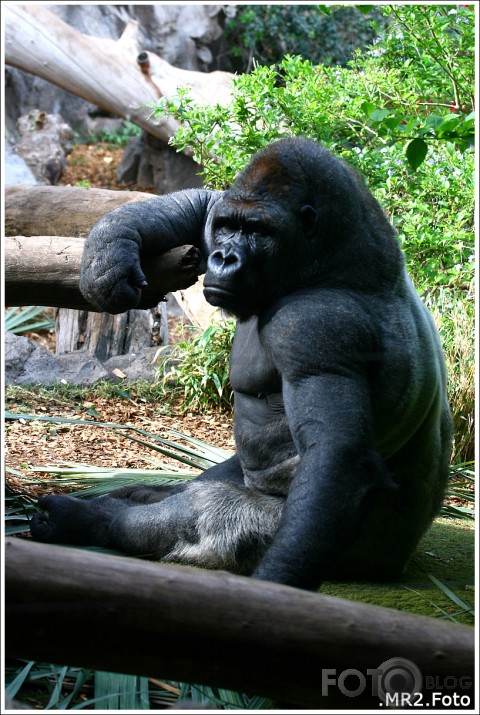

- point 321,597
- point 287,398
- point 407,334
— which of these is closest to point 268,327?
point 287,398

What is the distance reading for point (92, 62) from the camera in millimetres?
8844

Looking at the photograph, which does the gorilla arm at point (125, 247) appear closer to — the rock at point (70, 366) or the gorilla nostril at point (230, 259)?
the gorilla nostril at point (230, 259)

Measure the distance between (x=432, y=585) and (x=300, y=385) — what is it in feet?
3.21

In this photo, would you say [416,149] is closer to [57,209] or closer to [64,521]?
[64,521]

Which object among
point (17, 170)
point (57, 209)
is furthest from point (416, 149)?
point (17, 170)

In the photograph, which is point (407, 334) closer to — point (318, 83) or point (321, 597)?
point (321, 597)

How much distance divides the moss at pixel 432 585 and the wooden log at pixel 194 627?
3.07 feet

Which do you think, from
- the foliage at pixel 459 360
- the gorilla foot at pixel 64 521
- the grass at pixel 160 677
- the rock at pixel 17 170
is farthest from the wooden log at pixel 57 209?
the rock at pixel 17 170

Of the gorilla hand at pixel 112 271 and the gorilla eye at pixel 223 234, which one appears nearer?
the gorilla eye at pixel 223 234

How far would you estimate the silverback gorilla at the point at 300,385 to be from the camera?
2279 mm

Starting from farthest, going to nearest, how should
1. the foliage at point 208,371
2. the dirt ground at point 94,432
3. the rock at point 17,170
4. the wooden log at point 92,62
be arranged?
the rock at point 17,170, the wooden log at point 92,62, the foliage at point 208,371, the dirt ground at point 94,432

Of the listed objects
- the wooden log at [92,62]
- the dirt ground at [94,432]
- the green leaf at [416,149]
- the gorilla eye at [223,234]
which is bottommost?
the dirt ground at [94,432]

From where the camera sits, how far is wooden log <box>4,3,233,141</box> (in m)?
8.52

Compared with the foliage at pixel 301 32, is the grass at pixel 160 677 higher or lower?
lower
